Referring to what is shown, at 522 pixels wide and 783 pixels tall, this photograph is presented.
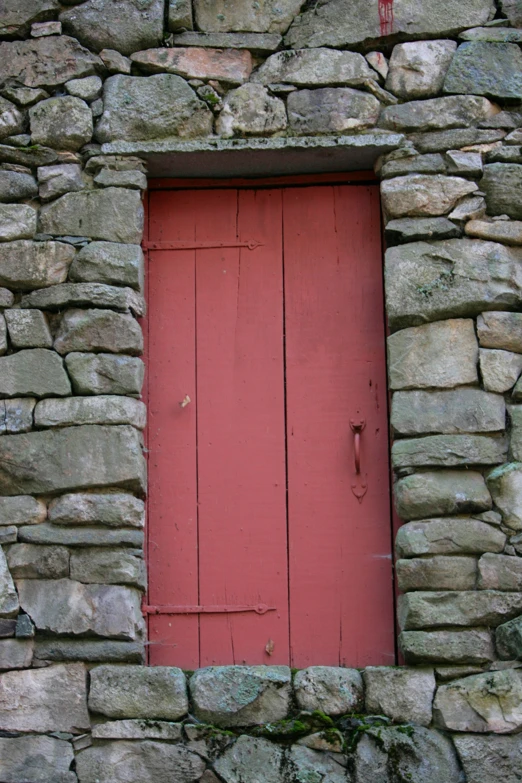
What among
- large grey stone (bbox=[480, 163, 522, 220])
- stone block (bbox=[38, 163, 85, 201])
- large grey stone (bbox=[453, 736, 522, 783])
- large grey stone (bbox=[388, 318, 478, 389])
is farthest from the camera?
stone block (bbox=[38, 163, 85, 201])

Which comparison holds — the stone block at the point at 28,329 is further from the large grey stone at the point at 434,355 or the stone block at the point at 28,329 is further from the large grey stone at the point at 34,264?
the large grey stone at the point at 434,355

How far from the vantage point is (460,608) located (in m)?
3.32

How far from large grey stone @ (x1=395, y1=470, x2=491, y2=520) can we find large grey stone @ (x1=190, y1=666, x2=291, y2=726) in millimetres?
694

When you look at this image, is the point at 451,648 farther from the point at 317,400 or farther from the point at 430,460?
the point at 317,400

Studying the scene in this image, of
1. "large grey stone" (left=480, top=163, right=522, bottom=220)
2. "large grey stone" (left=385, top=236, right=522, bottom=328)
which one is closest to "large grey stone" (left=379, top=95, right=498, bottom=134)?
"large grey stone" (left=480, top=163, right=522, bottom=220)

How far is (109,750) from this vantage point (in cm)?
A: 330

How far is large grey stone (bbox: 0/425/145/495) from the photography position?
349 cm

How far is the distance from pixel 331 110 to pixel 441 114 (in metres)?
0.40

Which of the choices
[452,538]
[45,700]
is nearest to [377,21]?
[452,538]

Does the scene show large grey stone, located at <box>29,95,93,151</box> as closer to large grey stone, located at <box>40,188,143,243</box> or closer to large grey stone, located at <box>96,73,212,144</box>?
large grey stone, located at <box>96,73,212,144</box>

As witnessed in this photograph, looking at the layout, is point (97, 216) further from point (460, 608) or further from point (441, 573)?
point (460, 608)

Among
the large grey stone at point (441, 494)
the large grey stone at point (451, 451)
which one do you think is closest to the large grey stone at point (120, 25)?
the large grey stone at point (451, 451)

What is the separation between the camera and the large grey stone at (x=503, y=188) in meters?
3.65

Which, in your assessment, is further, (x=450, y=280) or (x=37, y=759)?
(x=450, y=280)
